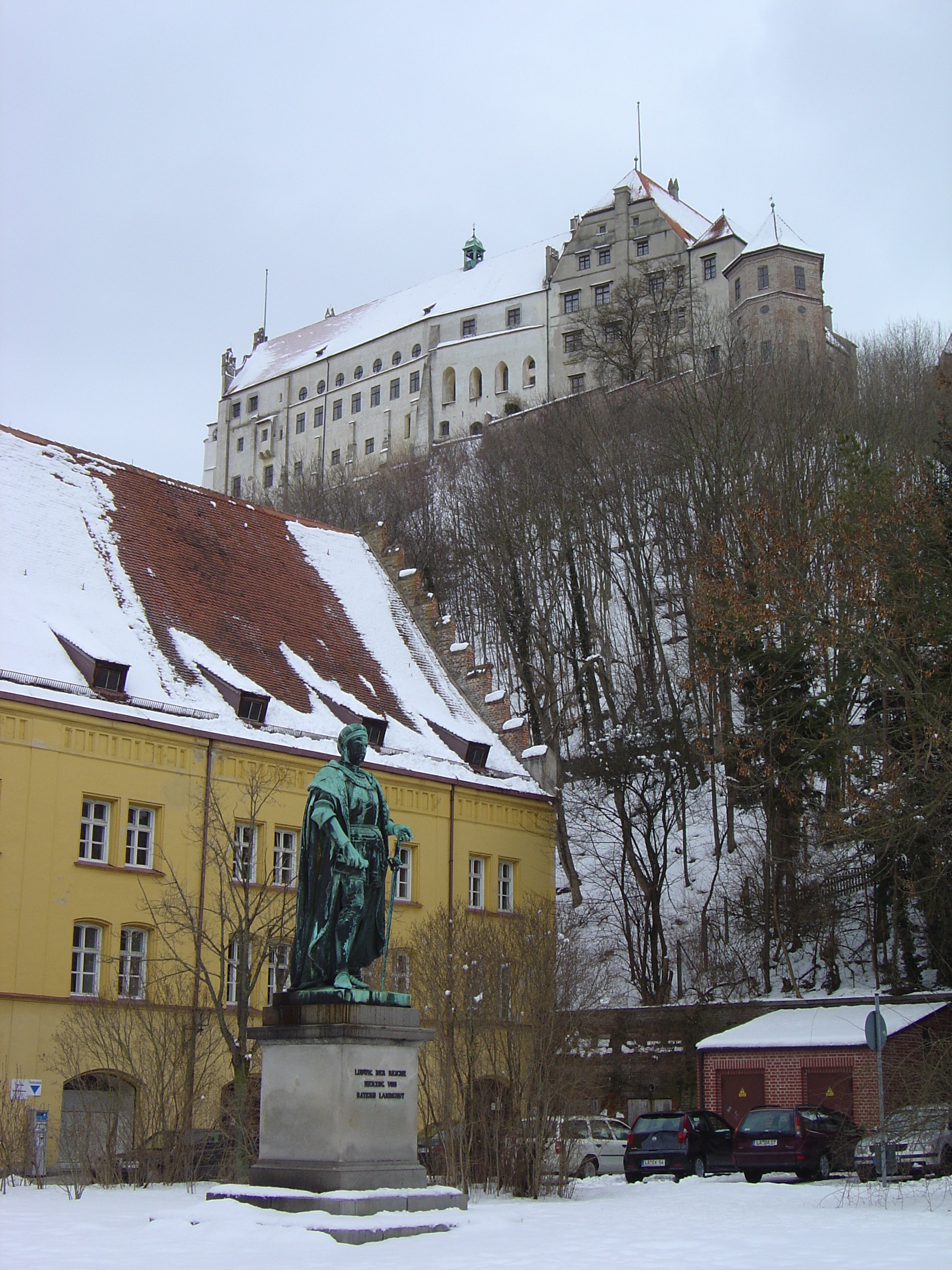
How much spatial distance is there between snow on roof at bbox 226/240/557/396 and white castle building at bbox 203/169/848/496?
0.16m

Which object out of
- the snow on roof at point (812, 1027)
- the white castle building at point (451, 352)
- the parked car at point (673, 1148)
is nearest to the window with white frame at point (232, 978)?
the parked car at point (673, 1148)

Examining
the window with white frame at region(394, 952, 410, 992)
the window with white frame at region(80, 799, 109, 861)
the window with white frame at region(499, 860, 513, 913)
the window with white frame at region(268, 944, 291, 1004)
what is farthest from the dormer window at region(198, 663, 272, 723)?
the window with white frame at region(499, 860, 513, 913)

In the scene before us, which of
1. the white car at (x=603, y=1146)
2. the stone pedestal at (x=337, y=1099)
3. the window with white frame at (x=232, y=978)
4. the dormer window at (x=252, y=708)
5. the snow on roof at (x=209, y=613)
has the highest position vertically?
the snow on roof at (x=209, y=613)

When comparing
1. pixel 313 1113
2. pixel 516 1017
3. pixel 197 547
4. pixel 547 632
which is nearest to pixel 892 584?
pixel 516 1017

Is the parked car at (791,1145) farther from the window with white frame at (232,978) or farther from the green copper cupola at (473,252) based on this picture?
the green copper cupola at (473,252)

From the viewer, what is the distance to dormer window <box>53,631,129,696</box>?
979 inches

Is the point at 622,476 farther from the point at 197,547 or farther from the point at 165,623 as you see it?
the point at 165,623

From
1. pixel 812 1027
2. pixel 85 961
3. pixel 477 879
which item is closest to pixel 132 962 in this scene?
pixel 85 961

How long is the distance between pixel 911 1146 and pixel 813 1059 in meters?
9.09

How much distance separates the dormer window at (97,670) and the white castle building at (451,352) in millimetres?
45407

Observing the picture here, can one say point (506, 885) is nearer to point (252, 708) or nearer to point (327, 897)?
point (252, 708)

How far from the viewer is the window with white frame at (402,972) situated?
70.8 feet

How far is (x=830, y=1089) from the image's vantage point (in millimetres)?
26438

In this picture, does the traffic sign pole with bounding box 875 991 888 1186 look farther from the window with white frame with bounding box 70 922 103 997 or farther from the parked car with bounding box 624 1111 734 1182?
the window with white frame with bounding box 70 922 103 997
